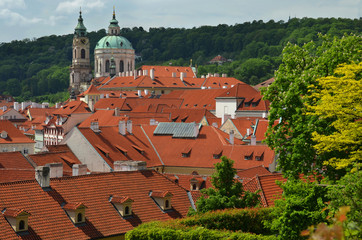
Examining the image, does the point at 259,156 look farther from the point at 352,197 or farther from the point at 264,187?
the point at 352,197

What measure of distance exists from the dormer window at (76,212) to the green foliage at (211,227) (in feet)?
11.2

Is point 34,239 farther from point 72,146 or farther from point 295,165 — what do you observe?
point 72,146

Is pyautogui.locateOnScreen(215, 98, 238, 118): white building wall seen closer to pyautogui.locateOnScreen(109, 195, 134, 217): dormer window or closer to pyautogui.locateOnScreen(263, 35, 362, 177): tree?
pyautogui.locateOnScreen(263, 35, 362, 177): tree

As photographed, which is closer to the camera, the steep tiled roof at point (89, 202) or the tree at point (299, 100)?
the steep tiled roof at point (89, 202)

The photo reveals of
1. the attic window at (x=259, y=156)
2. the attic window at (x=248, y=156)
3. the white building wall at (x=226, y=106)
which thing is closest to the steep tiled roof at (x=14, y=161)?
the attic window at (x=248, y=156)

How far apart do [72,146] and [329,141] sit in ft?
95.5

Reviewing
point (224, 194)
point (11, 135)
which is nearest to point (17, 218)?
point (224, 194)

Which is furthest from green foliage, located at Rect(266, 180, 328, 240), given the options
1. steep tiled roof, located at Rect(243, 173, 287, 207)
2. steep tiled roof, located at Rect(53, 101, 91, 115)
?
steep tiled roof, located at Rect(53, 101, 91, 115)

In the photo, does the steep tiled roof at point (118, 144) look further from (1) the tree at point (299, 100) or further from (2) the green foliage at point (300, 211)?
(2) the green foliage at point (300, 211)

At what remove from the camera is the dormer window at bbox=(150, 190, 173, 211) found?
29.7 m

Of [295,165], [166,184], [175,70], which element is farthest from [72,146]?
[175,70]

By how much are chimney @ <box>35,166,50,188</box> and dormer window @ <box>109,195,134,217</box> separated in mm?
3116

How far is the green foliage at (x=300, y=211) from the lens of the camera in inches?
878

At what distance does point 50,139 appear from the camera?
80375 mm
